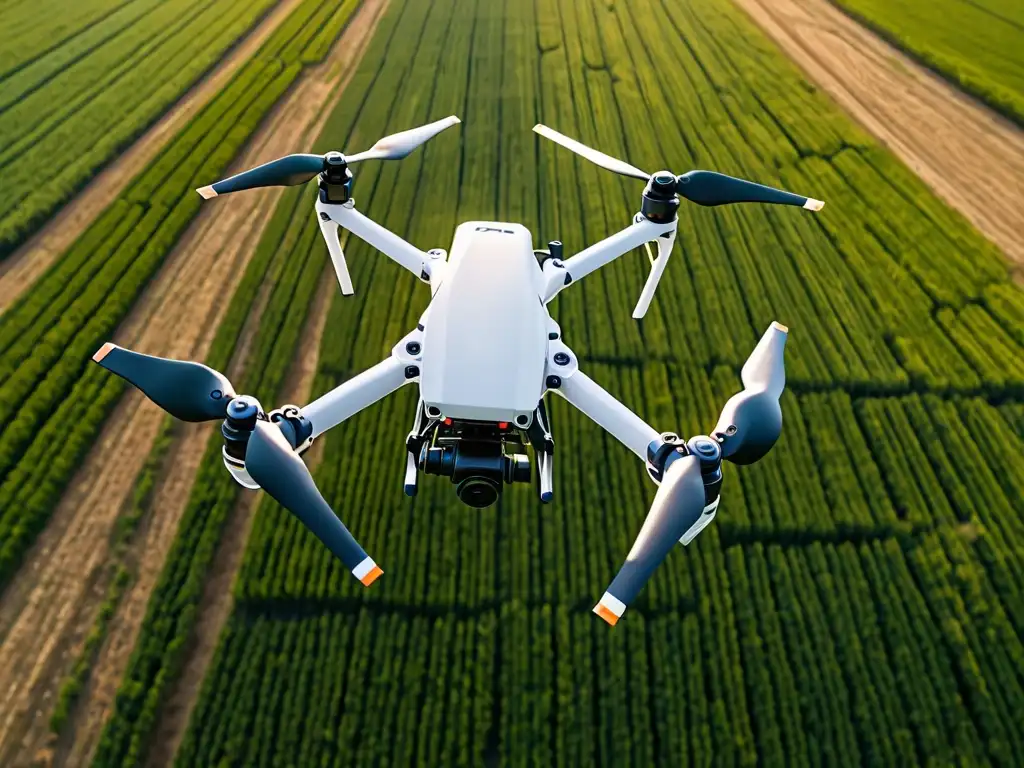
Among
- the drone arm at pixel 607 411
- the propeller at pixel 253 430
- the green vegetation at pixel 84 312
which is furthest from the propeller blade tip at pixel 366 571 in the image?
the green vegetation at pixel 84 312

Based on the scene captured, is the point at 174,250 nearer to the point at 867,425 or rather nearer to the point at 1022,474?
the point at 867,425

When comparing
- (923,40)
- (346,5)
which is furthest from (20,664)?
(923,40)

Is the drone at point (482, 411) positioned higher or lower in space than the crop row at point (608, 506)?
higher

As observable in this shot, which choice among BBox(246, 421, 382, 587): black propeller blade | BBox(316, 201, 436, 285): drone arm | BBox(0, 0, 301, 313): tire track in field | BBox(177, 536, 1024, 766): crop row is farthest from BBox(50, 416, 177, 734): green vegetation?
BBox(0, 0, 301, 313): tire track in field

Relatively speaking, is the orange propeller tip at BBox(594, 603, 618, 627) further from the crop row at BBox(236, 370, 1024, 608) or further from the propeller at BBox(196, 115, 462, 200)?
the propeller at BBox(196, 115, 462, 200)

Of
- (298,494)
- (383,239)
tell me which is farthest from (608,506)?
(298,494)

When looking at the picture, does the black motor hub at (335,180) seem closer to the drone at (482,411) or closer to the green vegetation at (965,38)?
the drone at (482,411)

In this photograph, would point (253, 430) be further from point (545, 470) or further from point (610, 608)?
point (610, 608)
